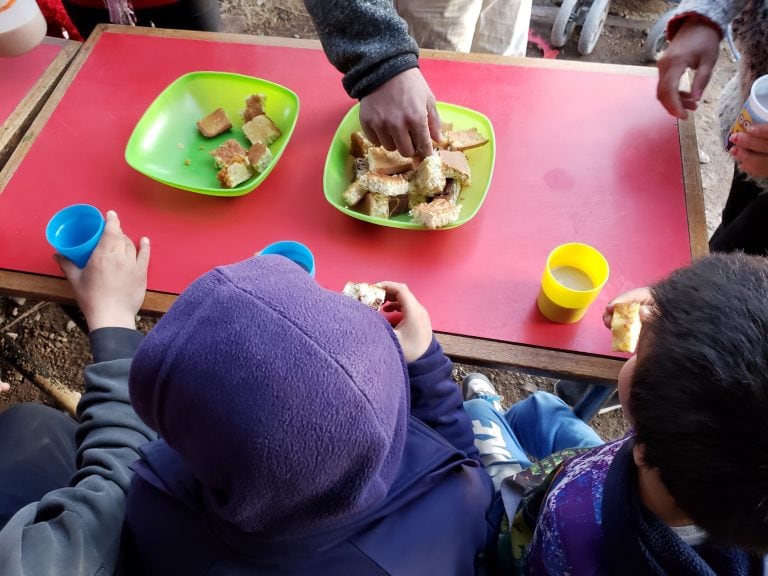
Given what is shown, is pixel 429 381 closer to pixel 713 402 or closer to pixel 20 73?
pixel 713 402

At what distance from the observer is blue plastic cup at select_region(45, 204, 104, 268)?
123cm

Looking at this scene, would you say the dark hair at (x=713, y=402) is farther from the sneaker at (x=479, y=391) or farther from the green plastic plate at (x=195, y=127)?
the green plastic plate at (x=195, y=127)

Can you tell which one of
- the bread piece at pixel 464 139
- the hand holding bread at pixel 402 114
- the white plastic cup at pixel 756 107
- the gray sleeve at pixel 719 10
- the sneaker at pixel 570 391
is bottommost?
the sneaker at pixel 570 391

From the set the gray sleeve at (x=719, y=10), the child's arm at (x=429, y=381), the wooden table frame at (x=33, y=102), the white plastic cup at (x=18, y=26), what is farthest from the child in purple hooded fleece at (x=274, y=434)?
the white plastic cup at (x=18, y=26)

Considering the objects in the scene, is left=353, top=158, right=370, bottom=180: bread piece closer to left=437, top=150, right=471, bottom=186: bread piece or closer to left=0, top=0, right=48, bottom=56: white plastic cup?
left=437, top=150, right=471, bottom=186: bread piece

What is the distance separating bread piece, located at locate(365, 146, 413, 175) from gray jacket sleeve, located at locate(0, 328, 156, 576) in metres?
0.70

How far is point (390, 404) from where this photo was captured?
653 mm

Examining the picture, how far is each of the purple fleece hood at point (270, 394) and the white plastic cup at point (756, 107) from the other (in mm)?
949

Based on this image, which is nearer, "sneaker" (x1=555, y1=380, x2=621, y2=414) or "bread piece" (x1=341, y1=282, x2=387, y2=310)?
"bread piece" (x1=341, y1=282, x2=387, y2=310)

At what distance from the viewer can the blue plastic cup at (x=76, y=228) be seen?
4.02 ft

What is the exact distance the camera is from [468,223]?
4.40 feet

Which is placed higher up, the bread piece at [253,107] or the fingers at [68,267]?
the bread piece at [253,107]

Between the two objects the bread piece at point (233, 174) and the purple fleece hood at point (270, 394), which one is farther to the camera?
the bread piece at point (233, 174)

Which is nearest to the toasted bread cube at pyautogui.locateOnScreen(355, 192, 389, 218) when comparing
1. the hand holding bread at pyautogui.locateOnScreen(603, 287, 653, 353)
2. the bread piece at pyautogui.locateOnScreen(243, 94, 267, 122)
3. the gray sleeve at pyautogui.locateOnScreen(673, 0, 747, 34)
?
the bread piece at pyautogui.locateOnScreen(243, 94, 267, 122)
